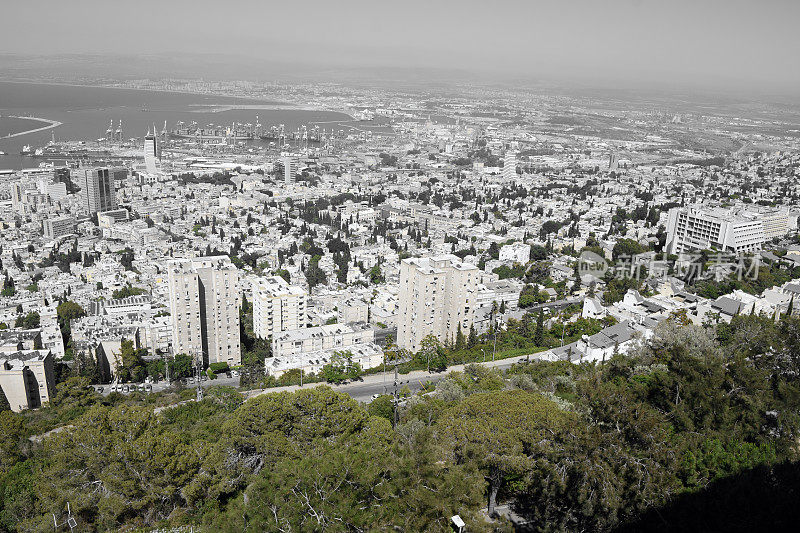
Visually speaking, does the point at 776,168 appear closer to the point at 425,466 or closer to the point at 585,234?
the point at 585,234

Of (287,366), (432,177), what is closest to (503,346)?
(287,366)

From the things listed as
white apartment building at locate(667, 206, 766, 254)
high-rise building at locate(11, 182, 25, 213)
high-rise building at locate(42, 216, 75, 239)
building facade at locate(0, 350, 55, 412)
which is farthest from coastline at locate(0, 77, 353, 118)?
building facade at locate(0, 350, 55, 412)

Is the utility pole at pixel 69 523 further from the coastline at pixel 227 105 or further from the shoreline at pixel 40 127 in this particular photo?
the coastline at pixel 227 105

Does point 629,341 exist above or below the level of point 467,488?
below

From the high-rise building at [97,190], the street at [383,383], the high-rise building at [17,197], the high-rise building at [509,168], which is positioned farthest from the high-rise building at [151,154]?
the street at [383,383]

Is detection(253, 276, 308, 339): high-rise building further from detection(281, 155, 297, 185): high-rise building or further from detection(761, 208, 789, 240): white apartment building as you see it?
detection(281, 155, 297, 185): high-rise building
